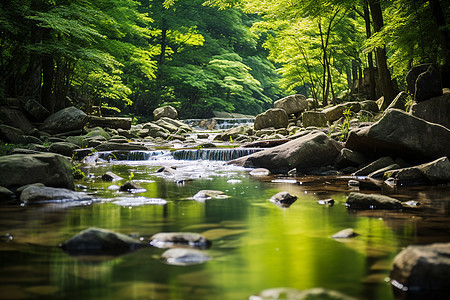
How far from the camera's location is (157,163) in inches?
451

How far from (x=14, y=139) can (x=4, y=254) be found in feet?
34.3

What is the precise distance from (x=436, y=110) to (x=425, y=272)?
23.9ft

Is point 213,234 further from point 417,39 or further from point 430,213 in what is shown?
point 417,39

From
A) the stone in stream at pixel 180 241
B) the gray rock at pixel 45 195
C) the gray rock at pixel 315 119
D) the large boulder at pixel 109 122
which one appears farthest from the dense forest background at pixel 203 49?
the stone in stream at pixel 180 241

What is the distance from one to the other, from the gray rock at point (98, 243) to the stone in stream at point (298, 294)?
1288 millimetres

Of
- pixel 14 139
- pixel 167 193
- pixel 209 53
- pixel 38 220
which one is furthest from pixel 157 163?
pixel 209 53

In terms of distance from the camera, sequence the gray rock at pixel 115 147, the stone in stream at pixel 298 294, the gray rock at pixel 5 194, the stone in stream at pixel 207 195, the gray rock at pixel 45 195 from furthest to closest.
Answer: the gray rock at pixel 115 147 → the stone in stream at pixel 207 195 → the gray rock at pixel 5 194 → the gray rock at pixel 45 195 → the stone in stream at pixel 298 294

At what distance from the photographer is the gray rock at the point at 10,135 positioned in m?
12.5

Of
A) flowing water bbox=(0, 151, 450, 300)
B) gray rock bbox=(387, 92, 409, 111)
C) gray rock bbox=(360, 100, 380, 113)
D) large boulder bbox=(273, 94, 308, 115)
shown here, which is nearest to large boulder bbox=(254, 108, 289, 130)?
large boulder bbox=(273, 94, 308, 115)

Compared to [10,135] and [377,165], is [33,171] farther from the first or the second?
[10,135]

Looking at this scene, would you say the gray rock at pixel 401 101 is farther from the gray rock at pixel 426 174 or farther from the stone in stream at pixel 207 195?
the stone in stream at pixel 207 195

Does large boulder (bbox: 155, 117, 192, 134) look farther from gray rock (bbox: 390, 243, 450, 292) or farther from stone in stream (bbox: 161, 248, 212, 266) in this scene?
gray rock (bbox: 390, 243, 450, 292)

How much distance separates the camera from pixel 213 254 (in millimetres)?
3111

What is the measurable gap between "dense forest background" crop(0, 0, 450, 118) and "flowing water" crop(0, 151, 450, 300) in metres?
6.63
